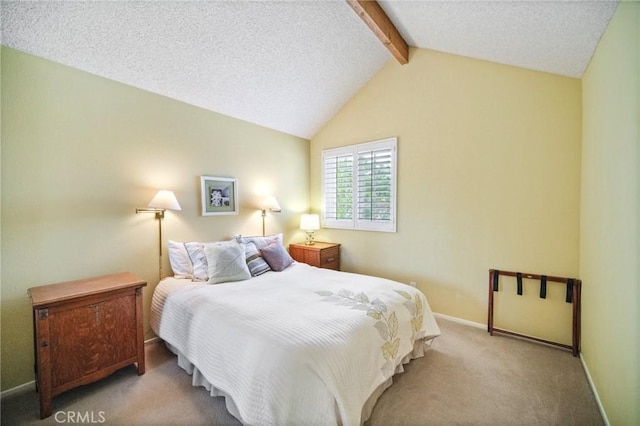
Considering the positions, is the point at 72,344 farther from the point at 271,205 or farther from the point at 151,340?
the point at 271,205

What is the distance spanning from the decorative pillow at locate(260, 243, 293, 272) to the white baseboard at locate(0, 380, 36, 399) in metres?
2.09

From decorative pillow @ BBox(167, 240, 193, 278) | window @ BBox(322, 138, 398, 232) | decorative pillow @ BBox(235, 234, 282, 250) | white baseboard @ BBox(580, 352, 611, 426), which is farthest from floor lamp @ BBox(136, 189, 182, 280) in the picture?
white baseboard @ BBox(580, 352, 611, 426)

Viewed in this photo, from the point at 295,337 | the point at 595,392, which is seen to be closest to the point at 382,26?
the point at 295,337

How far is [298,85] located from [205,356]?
3.11 metres

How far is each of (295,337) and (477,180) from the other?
8.85 ft

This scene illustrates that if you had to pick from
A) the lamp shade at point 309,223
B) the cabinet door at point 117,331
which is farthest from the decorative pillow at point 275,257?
the cabinet door at point 117,331

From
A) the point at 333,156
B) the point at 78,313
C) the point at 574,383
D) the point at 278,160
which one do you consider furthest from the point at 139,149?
the point at 574,383

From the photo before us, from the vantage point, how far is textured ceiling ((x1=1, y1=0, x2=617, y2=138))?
6.43ft

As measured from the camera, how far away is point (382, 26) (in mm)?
2781

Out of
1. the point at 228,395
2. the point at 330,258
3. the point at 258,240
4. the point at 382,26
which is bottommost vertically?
the point at 228,395

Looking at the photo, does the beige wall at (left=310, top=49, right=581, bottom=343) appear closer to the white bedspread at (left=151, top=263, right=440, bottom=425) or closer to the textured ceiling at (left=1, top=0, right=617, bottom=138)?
the textured ceiling at (left=1, top=0, right=617, bottom=138)

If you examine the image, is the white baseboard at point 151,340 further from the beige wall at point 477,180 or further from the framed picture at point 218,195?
the beige wall at point 477,180

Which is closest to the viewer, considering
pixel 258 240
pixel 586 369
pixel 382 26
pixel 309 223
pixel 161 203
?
pixel 586 369

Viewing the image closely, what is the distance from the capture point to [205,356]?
192cm
